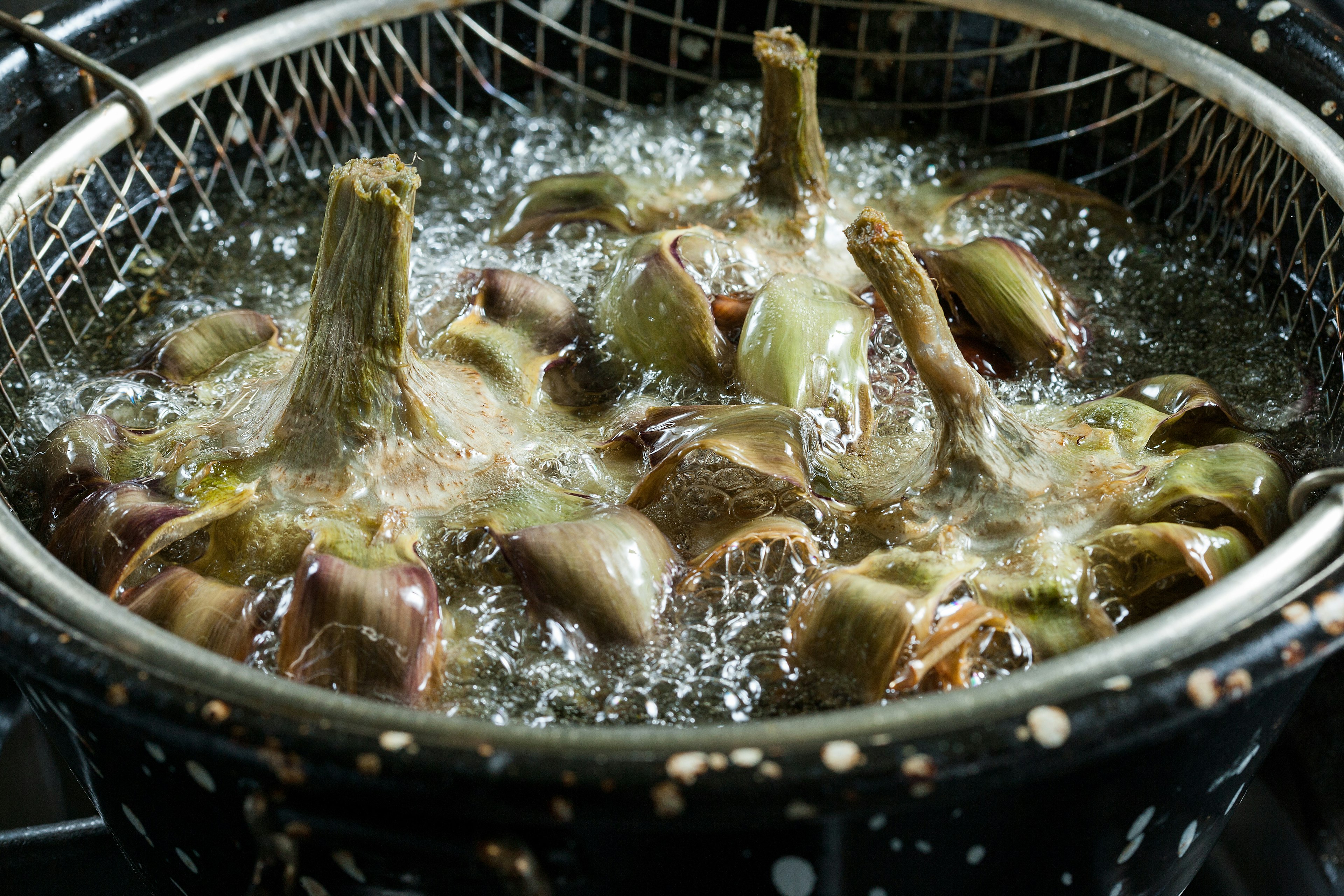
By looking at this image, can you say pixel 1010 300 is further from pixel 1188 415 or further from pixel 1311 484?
pixel 1311 484

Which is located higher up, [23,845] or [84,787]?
[84,787]

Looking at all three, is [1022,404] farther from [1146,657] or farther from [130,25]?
[130,25]

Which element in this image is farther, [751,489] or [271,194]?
[271,194]

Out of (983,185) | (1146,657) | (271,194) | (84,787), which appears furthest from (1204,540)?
(271,194)

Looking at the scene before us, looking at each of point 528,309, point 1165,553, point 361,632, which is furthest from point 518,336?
point 1165,553

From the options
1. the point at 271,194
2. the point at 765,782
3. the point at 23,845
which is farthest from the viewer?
the point at 271,194

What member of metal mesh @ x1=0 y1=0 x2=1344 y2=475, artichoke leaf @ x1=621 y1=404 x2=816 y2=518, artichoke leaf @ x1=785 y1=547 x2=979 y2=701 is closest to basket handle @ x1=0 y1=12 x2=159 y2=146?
metal mesh @ x1=0 y1=0 x2=1344 y2=475
